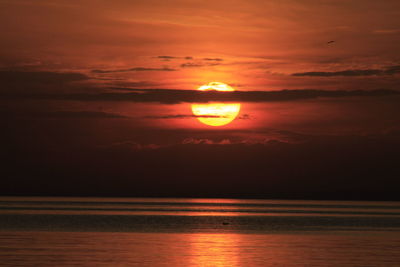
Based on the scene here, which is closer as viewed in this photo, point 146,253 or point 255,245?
point 146,253

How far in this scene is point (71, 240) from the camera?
6003 centimetres

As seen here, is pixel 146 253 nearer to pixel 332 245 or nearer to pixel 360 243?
pixel 332 245

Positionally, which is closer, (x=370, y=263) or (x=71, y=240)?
(x=370, y=263)

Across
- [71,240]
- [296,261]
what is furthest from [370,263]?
[71,240]

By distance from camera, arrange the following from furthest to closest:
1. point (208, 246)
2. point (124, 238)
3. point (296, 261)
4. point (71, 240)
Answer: point (124, 238) < point (71, 240) < point (208, 246) < point (296, 261)

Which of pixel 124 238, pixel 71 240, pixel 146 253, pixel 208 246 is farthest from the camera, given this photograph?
pixel 124 238

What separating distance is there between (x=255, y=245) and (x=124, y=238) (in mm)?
11574

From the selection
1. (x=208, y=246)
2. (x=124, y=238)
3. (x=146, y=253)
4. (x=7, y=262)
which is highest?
(x=124, y=238)

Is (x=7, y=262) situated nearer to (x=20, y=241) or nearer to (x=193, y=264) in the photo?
(x=193, y=264)

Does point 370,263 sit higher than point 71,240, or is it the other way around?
point 71,240

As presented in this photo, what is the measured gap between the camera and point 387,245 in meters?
58.1

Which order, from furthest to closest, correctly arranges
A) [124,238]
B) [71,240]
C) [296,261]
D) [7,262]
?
[124,238] < [71,240] < [296,261] < [7,262]

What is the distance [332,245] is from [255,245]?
5.54m

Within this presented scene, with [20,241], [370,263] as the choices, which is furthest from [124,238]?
[370,263]
